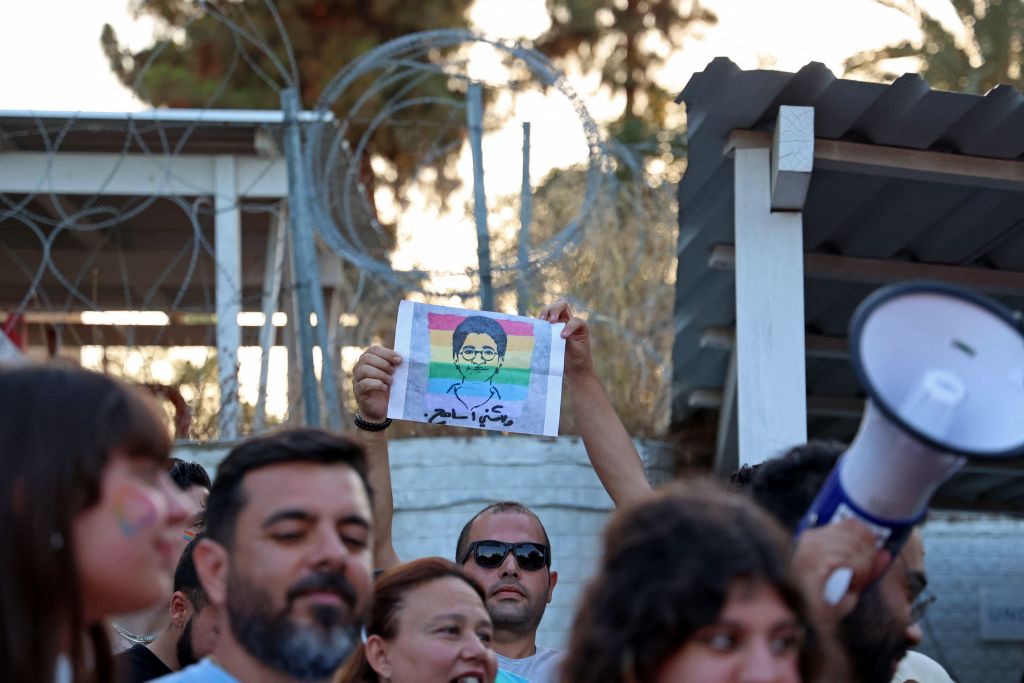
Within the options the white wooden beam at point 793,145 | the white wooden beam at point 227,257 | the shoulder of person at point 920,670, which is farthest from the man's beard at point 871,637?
the white wooden beam at point 227,257

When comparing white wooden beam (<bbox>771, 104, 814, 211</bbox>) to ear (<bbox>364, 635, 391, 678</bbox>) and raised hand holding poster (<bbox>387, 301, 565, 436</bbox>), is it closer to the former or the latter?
raised hand holding poster (<bbox>387, 301, 565, 436</bbox>)

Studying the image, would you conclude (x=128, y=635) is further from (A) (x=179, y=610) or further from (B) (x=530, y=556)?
(B) (x=530, y=556)

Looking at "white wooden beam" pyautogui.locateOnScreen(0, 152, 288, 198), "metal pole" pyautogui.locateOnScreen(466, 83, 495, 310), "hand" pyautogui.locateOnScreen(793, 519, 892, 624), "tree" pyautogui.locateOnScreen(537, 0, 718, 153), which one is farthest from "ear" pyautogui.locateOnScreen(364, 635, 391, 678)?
"tree" pyautogui.locateOnScreen(537, 0, 718, 153)

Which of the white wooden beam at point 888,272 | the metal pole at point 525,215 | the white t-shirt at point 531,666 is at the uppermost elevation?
the metal pole at point 525,215

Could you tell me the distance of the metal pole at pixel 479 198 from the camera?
712cm

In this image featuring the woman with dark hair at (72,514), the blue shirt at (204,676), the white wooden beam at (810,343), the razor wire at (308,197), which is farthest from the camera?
the white wooden beam at (810,343)

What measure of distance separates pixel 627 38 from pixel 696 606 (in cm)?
2044

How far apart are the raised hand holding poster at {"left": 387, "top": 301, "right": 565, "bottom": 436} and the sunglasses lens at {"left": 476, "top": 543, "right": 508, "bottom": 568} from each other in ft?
1.79

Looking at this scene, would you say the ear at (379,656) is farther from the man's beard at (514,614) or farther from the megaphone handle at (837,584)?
the megaphone handle at (837,584)

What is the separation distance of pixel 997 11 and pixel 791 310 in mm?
11215

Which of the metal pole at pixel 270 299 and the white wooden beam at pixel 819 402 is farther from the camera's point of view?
the white wooden beam at pixel 819 402

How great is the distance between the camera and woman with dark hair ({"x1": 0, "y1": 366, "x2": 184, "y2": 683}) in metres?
2.07

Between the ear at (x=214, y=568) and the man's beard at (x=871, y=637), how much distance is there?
107 cm

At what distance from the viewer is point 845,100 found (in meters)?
5.32
